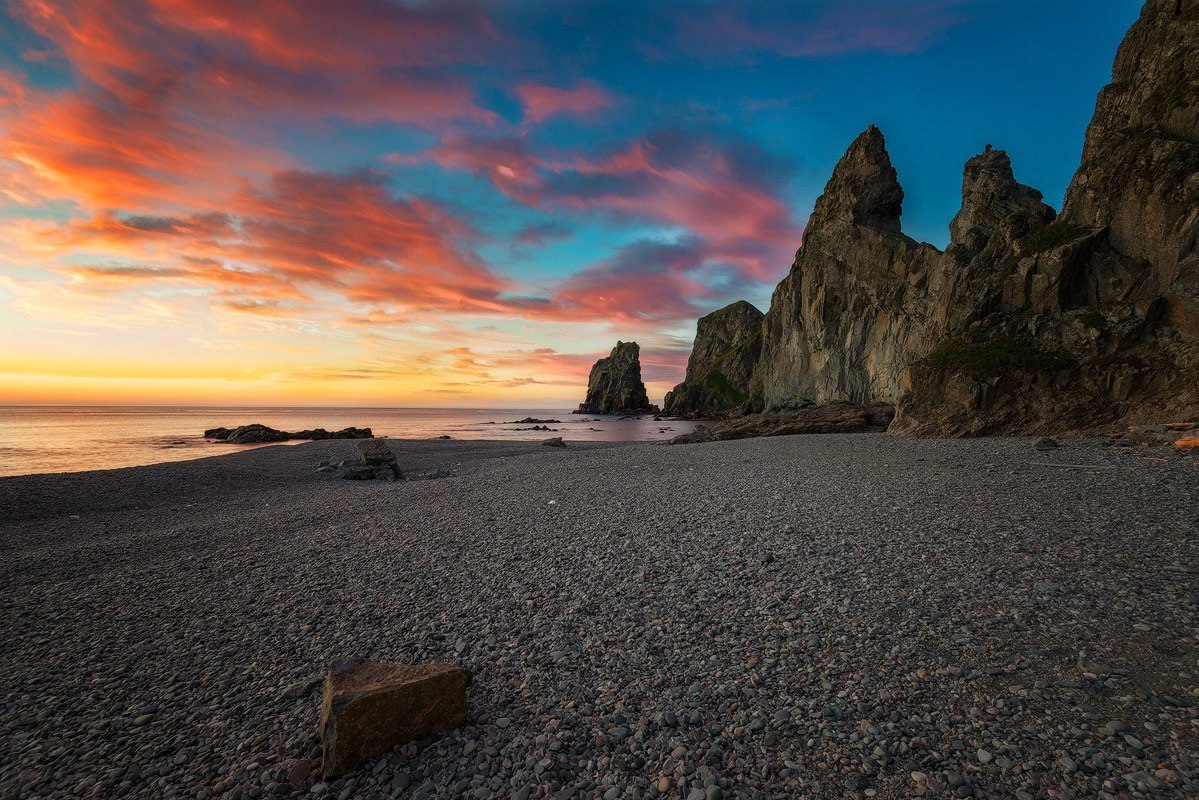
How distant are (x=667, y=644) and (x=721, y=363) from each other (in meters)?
131

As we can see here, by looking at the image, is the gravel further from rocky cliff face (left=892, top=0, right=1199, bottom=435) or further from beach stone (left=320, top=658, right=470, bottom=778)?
rocky cliff face (left=892, top=0, right=1199, bottom=435)

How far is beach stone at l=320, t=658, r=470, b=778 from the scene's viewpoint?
4129 mm

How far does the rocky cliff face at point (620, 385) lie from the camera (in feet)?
499

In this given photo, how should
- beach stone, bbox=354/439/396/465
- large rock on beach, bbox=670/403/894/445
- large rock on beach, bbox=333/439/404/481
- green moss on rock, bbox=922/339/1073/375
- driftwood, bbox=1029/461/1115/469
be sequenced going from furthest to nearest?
1. large rock on beach, bbox=670/403/894/445
2. beach stone, bbox=354/439/396/465
3. green moss on rock, bbox=922/339/1073/375
4. large rock on beach, bbox=333/439/404/481
5. driftwood, bbox=1029/461/1115/469

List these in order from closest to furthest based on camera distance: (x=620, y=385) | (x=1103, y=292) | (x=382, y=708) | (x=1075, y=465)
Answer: (x=382, y=708)
(x=1075, y=465)
(x=1103, y=292)
(x=620, y=385)

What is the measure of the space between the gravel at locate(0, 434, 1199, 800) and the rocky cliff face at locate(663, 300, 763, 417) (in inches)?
4367

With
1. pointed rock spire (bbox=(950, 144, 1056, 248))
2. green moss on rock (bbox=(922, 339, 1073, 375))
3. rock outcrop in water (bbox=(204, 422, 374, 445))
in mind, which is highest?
pointed rock spire (bbox=(950, 144, 1056, 248))

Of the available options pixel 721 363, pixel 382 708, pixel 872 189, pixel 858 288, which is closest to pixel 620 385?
pixel 721 363

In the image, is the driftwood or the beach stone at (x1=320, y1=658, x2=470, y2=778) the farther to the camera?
the driftwood

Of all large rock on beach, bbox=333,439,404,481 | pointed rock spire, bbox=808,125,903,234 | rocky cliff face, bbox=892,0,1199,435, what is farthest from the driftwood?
pointed rock spire, bbox=808,125,903,234

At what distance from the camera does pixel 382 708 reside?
4.25m

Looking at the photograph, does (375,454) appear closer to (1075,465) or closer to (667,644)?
(667,644)

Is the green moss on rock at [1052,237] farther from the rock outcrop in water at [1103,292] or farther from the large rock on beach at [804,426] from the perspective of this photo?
the large rock on beach at [804,426]

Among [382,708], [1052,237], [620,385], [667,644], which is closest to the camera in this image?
[382,708]
